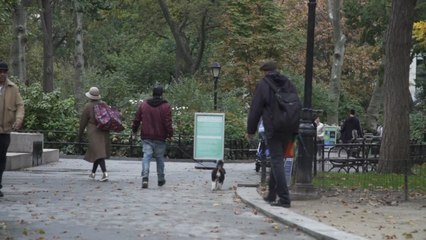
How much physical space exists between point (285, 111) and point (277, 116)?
5.0 inches

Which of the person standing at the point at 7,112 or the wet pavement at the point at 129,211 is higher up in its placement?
the person standing at the point at 7,112

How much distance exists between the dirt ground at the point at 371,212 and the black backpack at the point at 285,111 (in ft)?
3.74

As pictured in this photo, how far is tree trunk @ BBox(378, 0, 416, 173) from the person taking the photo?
1798 cm

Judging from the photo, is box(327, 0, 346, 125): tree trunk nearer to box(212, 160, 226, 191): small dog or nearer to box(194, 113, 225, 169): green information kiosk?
box(194, 113, 225, 169): green information kiosk

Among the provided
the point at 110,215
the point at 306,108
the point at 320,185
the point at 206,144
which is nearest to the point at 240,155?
the point at 206,144

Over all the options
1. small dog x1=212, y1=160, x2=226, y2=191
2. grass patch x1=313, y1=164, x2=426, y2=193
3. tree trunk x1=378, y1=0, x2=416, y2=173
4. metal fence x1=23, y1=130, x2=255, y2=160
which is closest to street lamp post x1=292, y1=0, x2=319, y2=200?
small dog x1=212, y1=160, x2=226, y2=191

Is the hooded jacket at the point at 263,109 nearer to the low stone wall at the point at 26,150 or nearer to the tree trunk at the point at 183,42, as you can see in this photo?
the low stone wall at the point at 26,150

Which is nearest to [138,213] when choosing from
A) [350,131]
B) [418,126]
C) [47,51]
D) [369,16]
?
[369,16]

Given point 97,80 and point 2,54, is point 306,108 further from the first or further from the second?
point 2,54

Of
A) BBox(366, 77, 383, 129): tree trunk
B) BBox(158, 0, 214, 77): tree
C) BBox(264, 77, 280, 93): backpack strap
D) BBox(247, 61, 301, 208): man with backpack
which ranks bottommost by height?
BBox(247, 61, 301, 208): man with backpack

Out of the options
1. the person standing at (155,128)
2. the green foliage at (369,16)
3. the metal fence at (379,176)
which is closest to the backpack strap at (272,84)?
the metal fence at (379,176)

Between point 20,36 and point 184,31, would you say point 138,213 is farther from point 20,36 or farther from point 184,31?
point 184,31

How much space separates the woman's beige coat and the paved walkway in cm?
53

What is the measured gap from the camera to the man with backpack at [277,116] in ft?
33.1
